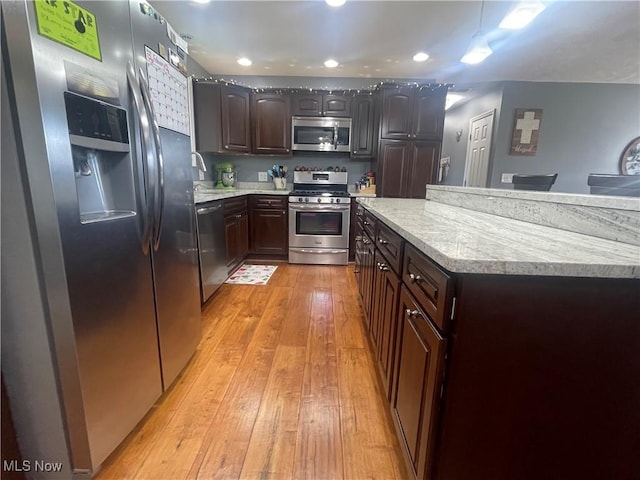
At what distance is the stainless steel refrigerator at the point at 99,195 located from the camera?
0.78 m

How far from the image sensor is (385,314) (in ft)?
4.58

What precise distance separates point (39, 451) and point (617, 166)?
23.4 ft

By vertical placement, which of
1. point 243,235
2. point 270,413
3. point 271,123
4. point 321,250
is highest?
point 271,123

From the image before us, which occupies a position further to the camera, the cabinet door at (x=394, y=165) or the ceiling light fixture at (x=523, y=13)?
the cabinet door at (x=394, y=165)

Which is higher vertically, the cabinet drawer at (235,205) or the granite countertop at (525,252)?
the granite countertop at (525,252)

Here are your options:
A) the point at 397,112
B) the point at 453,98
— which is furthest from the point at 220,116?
the point at 453,98

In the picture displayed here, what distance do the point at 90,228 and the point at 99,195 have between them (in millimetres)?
197

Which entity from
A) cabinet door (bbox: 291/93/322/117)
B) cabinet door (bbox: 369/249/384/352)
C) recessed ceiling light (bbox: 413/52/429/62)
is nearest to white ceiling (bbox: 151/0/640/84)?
recessed ceiling light (bbox: 413/52/429/62)

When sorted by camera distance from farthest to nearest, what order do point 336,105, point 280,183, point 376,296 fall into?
1. point 280,183
2. point 336,105
3. point 376,296

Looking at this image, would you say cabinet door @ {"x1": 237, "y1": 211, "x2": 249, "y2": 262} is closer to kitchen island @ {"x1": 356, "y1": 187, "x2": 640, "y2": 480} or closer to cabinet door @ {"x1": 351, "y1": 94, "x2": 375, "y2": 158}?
cabinet door @ {"x1": 351, "y1": 94, "x2": 375, "y2": 158}

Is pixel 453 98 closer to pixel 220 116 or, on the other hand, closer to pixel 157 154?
pixel 220 116

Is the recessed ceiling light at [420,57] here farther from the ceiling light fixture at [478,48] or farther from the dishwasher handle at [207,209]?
the dishwasher handle at [207,209]

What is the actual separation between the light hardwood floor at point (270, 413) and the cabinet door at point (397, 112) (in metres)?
2.65

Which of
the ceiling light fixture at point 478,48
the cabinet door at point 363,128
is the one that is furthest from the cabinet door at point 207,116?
the ceiling light fixture at point 478,48
